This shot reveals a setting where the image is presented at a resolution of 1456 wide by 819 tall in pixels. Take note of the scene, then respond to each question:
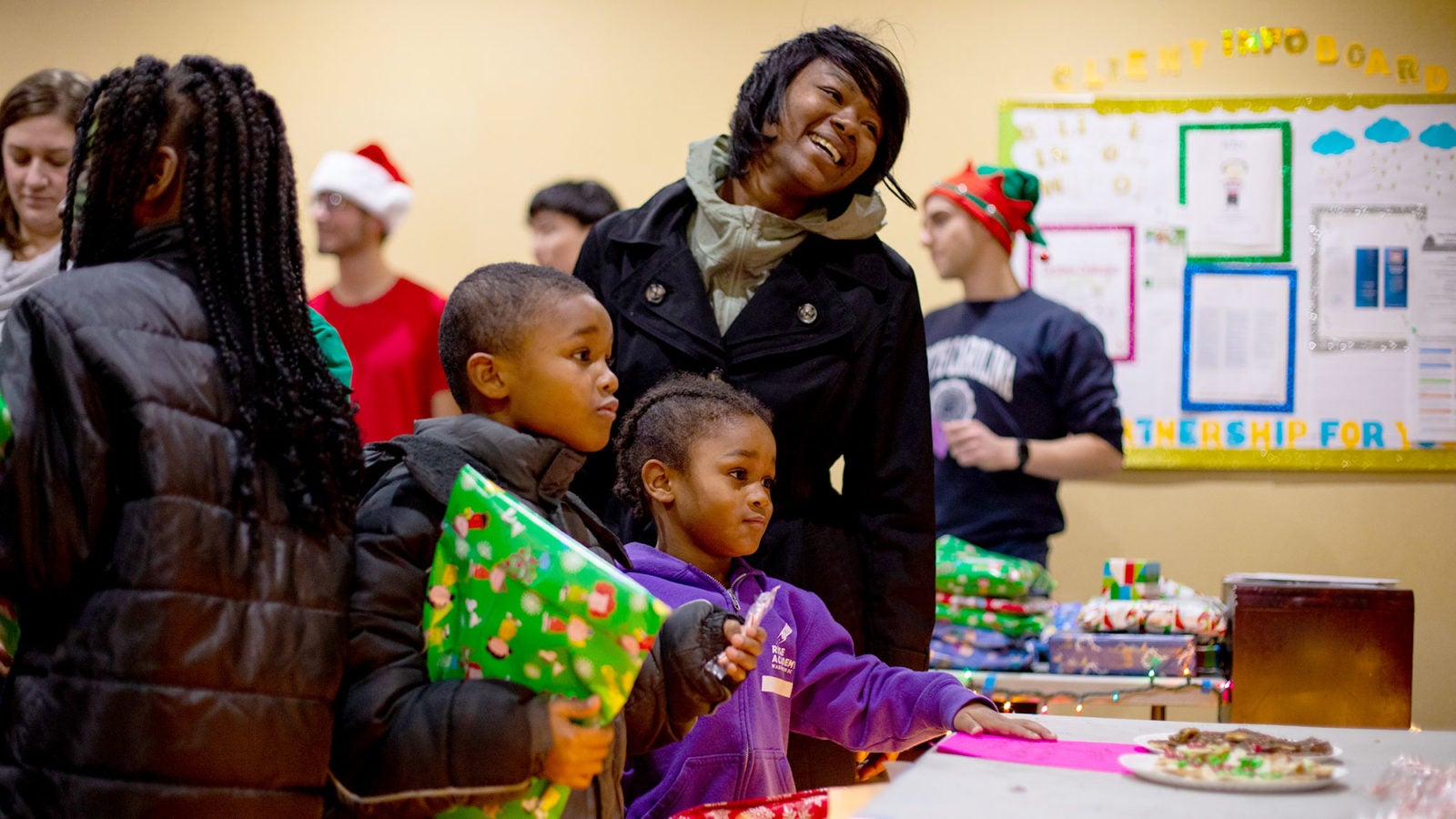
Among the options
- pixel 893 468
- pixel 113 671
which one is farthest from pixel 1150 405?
pixel 113 671

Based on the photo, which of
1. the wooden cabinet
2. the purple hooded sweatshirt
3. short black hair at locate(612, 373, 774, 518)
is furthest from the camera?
the wooden cabinet

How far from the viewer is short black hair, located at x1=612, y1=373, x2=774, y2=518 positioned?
Result: 7.33 feet

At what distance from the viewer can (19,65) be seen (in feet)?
17.1

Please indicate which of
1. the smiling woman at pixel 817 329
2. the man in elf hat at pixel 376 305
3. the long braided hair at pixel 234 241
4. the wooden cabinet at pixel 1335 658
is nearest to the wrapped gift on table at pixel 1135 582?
the wooden cabinet at pixel 1335 658

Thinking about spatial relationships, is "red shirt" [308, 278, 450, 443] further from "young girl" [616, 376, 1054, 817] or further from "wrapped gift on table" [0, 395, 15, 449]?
"wrapped gift on table" [0, 395, 15, 449]

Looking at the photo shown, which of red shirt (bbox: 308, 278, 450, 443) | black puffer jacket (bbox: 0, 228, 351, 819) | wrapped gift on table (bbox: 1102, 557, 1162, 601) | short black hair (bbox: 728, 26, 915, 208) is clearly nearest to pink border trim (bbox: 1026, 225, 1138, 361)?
wrapped gift on table (bbox: 1102, 557, 1162, 601)

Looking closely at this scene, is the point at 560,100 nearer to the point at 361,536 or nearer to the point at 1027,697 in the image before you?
the point at 1027,697

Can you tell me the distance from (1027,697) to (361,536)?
2.20 meters

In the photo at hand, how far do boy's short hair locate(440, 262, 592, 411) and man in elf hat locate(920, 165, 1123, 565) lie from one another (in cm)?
230

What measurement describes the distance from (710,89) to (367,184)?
51.1 inches

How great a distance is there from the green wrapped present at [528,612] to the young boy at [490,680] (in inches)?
1.0

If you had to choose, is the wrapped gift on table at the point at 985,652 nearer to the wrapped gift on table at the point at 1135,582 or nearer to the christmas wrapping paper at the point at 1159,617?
the christmas wrapping paper at the point at 1159,617

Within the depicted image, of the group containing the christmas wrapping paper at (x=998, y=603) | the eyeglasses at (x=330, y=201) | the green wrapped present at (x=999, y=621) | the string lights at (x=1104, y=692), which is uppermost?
the eyeglasses at (x=330, y=201)

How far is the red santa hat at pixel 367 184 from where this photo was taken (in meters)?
4.54
